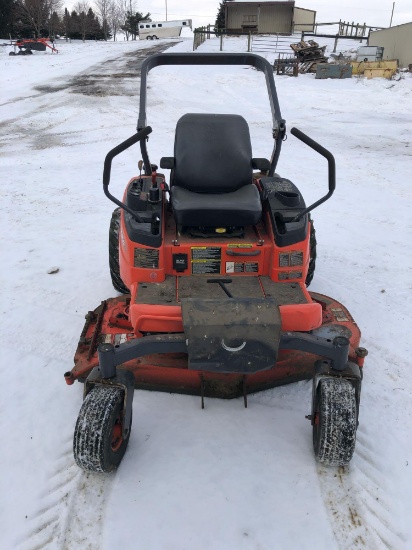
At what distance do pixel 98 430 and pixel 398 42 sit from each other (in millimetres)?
23804

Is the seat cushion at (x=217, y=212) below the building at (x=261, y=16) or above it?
below

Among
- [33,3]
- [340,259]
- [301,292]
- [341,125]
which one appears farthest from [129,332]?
[33,3]

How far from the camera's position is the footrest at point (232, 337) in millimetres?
2408

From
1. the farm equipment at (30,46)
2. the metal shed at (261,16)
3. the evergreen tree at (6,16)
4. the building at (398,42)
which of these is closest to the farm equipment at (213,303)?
the building at (398,42)

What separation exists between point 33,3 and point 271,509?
141ft

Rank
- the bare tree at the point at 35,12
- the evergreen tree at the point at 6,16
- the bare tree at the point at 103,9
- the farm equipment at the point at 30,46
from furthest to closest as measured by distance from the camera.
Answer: the bare tree at the point at 103,9
the bare tree at the point at 35,12
the evergreen tree at the point at 6,16
the farm equipment at the point at 30,46

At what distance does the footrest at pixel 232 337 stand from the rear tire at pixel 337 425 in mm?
358

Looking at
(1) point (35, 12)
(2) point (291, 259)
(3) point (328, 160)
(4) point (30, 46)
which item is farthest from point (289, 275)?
(1) point (35, 12)

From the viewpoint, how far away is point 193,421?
2896mm

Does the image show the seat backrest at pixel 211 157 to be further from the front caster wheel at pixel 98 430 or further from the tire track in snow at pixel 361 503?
the tire track in snow at pixel 361 503

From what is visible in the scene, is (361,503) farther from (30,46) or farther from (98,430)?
(30,46)

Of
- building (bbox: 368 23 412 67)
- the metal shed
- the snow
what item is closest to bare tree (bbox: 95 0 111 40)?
the metal shed

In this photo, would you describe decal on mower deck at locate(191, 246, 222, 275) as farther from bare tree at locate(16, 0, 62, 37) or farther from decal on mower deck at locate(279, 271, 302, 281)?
bare tree at locate(16, 0, 62, 37)

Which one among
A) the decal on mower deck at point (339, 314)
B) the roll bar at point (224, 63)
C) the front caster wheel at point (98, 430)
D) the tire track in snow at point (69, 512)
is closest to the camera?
the tire track in snow at point (69, 512)
